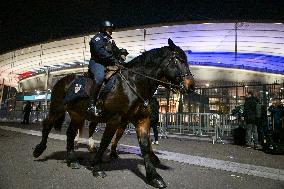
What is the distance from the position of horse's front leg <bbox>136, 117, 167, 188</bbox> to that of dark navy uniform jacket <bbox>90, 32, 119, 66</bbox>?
1308 millimetres

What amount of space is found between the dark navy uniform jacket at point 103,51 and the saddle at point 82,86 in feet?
0.48

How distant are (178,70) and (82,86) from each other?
2109 millimetres

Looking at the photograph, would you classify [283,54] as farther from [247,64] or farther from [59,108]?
[59,108]

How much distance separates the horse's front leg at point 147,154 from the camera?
169 inches

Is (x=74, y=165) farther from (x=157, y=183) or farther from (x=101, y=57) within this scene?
(x=101, y=57)

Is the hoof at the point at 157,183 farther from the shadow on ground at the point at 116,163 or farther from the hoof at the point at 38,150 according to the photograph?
the hoof at the point at 38,150

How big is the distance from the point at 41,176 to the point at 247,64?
25.0 m

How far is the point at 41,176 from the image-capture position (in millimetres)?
4742

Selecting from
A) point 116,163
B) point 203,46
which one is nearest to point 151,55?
point 116,163

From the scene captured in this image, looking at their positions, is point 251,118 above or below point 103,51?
below

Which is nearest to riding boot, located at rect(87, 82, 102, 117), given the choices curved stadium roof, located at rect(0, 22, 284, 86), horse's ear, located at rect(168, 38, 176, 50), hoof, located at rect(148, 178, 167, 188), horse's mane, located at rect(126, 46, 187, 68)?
horse's mane, located at rect(126, 46, 187, 68)

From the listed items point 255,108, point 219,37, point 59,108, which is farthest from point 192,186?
point 219,37

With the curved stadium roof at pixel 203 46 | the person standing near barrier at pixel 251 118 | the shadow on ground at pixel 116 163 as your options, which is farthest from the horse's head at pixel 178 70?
the curved stadium roof at pixel 203 46

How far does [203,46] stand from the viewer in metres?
22.5
